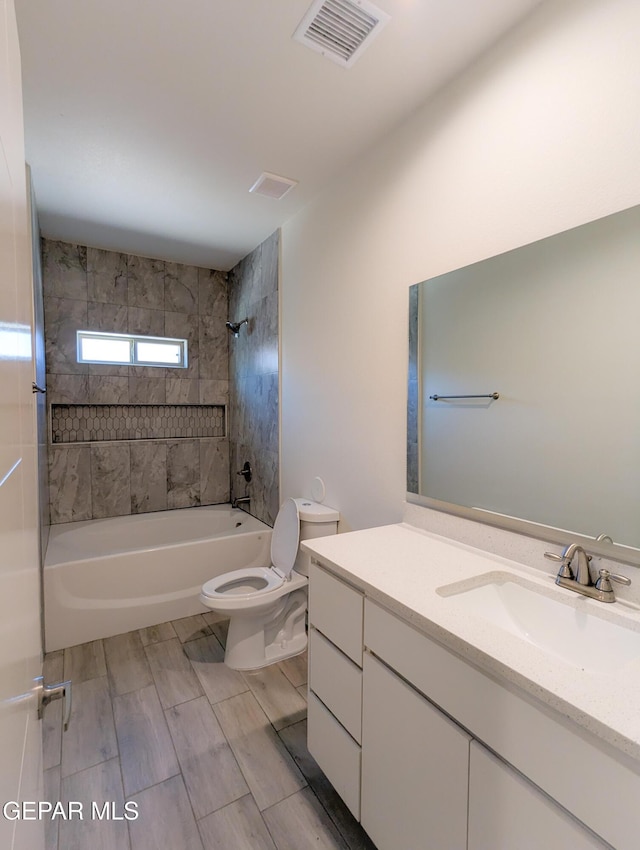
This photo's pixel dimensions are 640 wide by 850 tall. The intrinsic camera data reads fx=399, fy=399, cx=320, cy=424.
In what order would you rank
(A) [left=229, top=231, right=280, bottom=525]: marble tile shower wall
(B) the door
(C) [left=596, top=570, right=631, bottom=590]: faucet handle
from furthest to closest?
(A) [left=229, top=231, right=280, bottom=525]: marble tile shower wall → (C) [left=596, top=570, right=631, bottom=590]: faucet handle → (B) the door

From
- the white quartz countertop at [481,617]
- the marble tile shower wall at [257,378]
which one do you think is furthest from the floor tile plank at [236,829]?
the marble tile shower wall at [257,378]

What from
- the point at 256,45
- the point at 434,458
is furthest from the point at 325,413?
the point at 256,45

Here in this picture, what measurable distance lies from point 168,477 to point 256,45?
3.06 meters

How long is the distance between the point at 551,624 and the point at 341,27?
2012mm

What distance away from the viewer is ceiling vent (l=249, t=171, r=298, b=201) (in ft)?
7.31

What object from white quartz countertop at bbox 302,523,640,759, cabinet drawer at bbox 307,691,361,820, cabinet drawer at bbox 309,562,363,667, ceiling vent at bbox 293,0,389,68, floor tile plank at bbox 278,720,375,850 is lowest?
floor tile plank at bbox 278,720,375,850

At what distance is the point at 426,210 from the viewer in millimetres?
1693

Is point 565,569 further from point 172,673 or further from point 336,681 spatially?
point 172,673

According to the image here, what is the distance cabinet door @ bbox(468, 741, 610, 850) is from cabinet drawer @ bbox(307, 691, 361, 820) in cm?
47

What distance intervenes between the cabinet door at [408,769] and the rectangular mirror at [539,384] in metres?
0.66

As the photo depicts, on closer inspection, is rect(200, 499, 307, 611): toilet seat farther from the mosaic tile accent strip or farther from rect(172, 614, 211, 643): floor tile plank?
the mosaic tile accent strip

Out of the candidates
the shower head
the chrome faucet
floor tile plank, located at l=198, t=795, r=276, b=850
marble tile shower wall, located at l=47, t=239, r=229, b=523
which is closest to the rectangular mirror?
the chrome faucet

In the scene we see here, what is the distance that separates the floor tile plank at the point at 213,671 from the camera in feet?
6.49

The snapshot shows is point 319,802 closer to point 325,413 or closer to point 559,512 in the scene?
point 559,512
